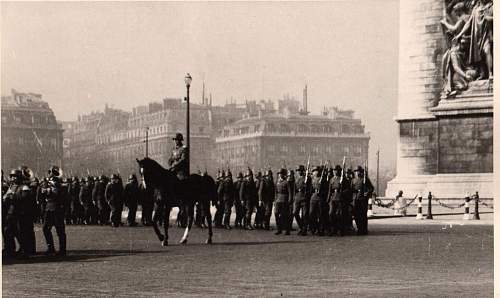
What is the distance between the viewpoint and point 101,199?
32.8m

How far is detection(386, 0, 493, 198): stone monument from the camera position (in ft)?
114

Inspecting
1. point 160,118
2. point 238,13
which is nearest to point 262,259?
point 238,13

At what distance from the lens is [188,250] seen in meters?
20.2

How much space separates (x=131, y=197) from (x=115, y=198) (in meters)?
0.71

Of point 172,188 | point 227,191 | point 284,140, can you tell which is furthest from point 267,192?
point 284,140

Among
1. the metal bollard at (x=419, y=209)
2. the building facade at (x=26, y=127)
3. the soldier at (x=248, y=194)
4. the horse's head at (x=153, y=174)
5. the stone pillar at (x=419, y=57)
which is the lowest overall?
the metal bollard at (x=419, y=209)

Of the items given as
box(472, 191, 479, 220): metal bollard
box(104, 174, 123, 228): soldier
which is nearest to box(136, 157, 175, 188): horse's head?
box(104, 174, 123, 228): soldier

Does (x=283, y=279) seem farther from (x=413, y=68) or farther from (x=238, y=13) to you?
(x=413, y=68)

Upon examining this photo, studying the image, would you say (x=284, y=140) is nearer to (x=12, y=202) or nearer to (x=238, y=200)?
(x=238, y=200)

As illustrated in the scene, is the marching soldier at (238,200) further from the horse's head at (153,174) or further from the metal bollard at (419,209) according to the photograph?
the horse's head at (153,174)

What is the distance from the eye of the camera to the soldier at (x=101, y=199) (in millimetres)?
32688

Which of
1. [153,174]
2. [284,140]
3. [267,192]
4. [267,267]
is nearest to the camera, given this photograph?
[267,267]

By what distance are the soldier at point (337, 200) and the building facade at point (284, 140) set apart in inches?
1661

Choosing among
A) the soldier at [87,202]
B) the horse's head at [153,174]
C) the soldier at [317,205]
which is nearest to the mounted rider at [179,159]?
the horse's head at [153,174]
